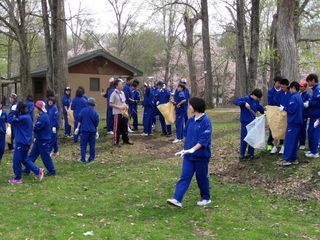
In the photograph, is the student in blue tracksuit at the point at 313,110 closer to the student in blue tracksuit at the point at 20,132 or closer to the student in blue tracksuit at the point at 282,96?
the student in blue tracksuit at the point at 282,96

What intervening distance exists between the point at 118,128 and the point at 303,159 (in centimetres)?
599

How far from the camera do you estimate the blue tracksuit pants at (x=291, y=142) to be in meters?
9.61

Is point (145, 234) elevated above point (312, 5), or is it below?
below

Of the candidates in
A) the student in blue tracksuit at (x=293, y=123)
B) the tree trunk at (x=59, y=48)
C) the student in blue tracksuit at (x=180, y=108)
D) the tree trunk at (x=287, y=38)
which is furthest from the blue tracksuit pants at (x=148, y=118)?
the student in blue tracksuit at (x=293, y=123)

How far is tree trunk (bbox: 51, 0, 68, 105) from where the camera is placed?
17.0 metres

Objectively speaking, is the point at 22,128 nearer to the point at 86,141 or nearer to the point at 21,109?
the point at 21,109

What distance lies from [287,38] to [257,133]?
4.18 m

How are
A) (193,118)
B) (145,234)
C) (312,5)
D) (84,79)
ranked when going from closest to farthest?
(145,234)
(193,118)
(312,5)
(84,79)

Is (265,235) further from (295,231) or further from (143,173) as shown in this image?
(143,173)

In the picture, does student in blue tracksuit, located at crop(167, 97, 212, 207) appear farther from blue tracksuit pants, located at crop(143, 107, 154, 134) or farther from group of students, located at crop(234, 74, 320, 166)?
blue tracksuit pants, located at crop(143, 107, 154, 134)

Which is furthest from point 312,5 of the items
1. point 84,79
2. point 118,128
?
point 118,128

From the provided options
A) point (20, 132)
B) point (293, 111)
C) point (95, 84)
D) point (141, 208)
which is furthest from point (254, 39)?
point (95, 84)

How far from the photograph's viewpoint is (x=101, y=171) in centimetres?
1069

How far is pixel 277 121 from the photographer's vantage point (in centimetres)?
1053
